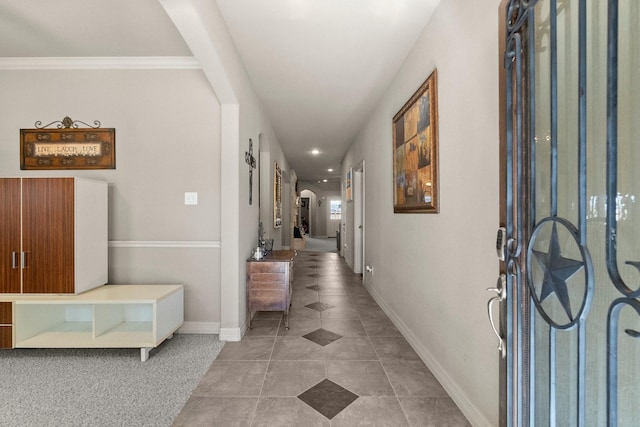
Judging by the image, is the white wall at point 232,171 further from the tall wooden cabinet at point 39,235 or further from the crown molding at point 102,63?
the tall wooden cabinet at point 39,235

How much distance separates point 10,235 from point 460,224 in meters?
3.22

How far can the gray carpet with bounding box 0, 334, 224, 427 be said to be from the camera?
5.22ft

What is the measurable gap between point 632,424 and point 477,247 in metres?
0.85

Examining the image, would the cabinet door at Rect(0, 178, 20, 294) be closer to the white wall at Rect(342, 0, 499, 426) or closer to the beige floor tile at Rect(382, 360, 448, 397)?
the beige floor tile at Rect(382, 360, 448, 397)

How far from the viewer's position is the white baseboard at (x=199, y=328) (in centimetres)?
268

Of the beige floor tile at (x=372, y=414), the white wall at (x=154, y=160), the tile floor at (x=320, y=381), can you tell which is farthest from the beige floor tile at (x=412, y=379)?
the white wall at (x=154, y=160)

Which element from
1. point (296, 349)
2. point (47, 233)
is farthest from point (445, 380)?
point (47, 233)

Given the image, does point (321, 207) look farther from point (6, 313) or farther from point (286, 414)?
point (286, 414)

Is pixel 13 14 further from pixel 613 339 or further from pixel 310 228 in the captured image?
pixel 310 228

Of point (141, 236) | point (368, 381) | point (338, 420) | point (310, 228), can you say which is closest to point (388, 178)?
point (368, 381)

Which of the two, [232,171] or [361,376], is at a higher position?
[232,171]

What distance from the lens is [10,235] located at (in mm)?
2205

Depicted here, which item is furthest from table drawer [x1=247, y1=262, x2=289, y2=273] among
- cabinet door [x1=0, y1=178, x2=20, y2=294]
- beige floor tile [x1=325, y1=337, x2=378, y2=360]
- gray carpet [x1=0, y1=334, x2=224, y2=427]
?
cabinet door [x1=0, y1=178, x2=20, y2=294]

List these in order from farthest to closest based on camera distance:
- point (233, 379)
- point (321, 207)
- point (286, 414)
A: point (321, 207), point (233, 379), point (286, 414)
